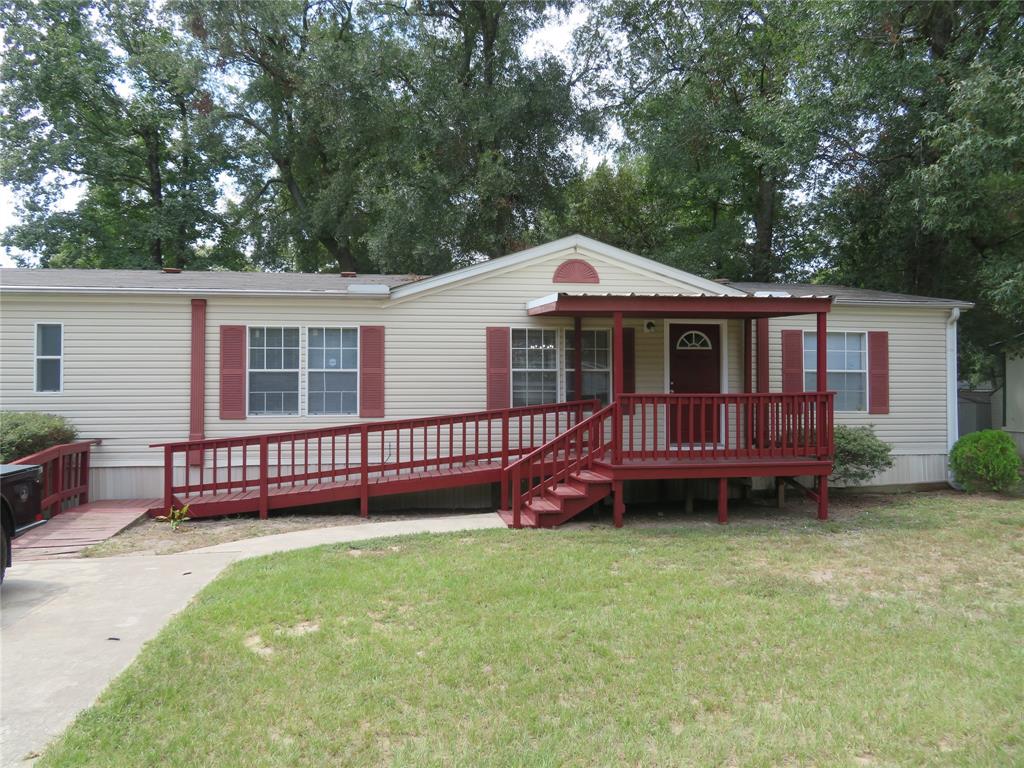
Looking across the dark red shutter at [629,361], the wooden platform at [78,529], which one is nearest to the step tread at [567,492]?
the dark red shutter at [629,361]

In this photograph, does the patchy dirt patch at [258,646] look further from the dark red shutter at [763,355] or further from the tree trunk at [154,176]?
the tree trunk at [154,176]

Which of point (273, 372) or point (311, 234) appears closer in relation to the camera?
point (273, 372)

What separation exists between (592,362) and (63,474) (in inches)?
304

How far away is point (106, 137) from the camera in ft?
68.8

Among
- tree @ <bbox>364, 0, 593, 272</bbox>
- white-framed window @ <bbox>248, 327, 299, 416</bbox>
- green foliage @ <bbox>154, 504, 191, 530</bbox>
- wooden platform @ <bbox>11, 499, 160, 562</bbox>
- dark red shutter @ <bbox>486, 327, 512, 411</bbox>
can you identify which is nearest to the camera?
wooden platform @ <bbox>11, 499, 160, 562</bbox>

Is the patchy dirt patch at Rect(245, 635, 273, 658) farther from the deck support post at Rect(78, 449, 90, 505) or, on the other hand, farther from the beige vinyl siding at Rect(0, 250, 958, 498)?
the deck support post at Rect(78, 449, 90, 505)

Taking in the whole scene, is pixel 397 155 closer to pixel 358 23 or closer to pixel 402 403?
pixel 358 23

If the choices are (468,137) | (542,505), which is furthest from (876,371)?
(468,137)

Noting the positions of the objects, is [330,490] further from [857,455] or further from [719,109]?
[719,109]

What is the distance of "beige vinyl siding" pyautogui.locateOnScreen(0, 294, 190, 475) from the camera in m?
9.60

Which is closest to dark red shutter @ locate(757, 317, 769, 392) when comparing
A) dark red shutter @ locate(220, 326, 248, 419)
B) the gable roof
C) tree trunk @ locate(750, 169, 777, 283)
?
the gable roof

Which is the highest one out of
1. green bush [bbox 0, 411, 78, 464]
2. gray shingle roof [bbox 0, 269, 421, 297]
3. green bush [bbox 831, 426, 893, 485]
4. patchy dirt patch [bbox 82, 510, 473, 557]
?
gray shingle roof [bbox 0, 269, 421, 297]

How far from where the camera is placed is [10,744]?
3.11 m

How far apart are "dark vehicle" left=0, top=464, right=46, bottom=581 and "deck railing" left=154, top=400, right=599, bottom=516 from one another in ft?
8.81
